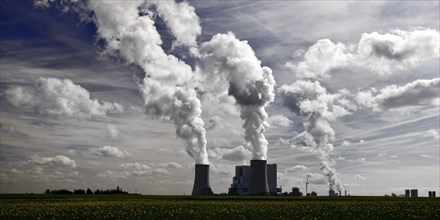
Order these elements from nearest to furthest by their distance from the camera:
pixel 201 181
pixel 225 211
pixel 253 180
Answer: pixel 225 211
pixel 253 180
pixel 201 181

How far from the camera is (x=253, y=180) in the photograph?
120m

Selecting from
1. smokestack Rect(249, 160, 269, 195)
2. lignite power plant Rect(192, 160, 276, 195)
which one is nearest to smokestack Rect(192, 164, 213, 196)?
lignite power plant Rect(192, 160, 276, 195)

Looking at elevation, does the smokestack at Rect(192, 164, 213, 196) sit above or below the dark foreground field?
above

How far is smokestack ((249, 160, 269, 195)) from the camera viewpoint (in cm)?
11906

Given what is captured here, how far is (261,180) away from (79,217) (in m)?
88.6

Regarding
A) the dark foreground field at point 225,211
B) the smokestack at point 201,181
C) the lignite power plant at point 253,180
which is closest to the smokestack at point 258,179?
the lignite power plant at point 253,180

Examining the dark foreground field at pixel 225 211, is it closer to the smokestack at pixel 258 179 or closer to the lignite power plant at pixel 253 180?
the smokestack at pixel 258 179

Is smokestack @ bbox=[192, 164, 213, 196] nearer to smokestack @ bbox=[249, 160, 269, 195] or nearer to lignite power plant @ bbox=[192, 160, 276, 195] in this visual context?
lignite power plant @ bbox=[192, 160, 276, 195]

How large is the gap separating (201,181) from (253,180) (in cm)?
1488

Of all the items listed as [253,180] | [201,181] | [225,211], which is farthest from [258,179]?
[225,211]

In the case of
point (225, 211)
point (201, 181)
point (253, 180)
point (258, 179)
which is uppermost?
point (258, 179)

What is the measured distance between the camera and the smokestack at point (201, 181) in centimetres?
12468

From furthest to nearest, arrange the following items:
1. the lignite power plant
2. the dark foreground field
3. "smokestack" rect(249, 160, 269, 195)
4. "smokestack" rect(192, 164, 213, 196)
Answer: "smokestack" rect(192, 164, 213, 196) < the lignite power plant < "smokestack" rect(249, 160, 269, 195) < the dark foreground field

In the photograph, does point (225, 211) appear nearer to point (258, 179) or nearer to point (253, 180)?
point (258, 179)
